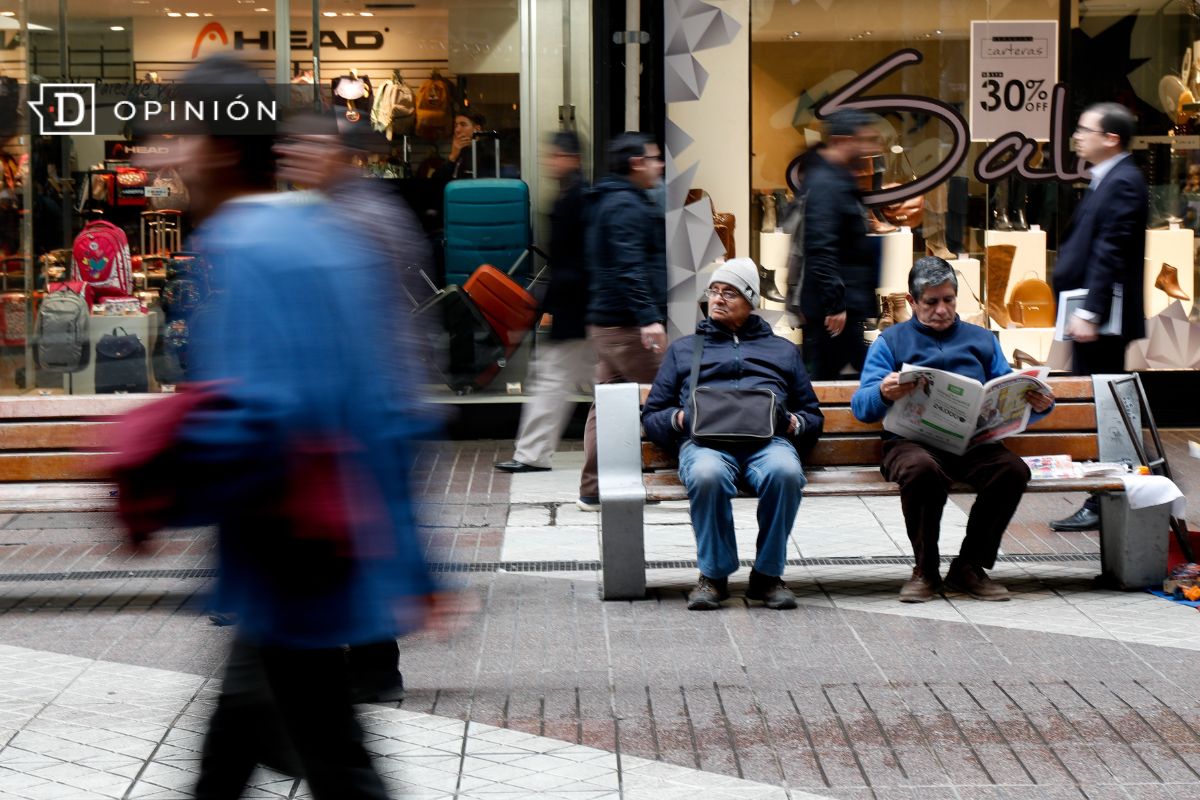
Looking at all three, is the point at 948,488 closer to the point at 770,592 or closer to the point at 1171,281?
the point at 770,592

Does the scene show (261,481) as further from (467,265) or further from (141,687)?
(467,265)

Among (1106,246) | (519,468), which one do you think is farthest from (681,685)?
(519,468)

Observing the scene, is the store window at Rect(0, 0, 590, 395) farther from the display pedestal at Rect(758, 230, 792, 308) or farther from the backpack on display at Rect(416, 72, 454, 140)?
the display pedestal at Rect(758, 230, 792, 308)

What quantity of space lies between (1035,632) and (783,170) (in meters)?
5.50

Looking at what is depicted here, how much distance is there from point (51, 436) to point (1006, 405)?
158 inches

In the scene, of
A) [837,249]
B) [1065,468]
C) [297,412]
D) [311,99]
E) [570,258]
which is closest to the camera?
[297,412]

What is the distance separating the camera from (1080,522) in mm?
Result: 7934

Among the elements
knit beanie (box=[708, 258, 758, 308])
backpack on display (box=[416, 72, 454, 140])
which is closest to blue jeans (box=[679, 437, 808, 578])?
knit beanie (box=[708, 258, 758, 308])

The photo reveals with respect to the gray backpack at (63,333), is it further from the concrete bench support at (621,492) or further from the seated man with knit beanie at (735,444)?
the seated man with knit beanie at (735,444)

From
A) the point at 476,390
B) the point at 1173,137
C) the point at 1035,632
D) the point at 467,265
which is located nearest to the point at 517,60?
the point at 467,265

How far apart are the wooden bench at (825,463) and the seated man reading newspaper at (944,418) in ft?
0.46

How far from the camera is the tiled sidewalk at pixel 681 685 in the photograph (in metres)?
4.59

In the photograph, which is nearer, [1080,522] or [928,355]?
[928,355]

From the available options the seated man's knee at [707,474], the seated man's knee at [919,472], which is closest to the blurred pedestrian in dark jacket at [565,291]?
the seated man's knee at [707,474]
